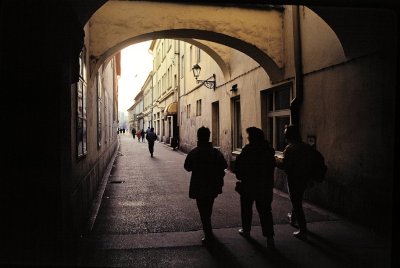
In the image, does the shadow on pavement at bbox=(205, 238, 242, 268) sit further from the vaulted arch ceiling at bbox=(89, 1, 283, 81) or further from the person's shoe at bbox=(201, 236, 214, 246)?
the vaulted arch ceiling at bbox=(89, 1, 283, 81)

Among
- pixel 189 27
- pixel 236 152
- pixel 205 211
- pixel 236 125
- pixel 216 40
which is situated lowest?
pixel 205 211

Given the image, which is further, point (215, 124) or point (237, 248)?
point (215, 124)

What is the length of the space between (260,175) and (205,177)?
2.49 feet

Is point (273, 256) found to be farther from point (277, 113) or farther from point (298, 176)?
point (277, 113)

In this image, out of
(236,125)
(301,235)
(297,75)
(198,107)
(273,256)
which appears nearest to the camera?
(273,256)

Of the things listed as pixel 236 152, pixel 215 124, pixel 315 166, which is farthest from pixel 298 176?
pixel 215 124

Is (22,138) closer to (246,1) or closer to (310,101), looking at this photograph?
(246,1)

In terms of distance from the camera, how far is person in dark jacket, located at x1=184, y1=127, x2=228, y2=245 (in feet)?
17.3

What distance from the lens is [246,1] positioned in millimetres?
3068

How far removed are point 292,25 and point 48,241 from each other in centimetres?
740

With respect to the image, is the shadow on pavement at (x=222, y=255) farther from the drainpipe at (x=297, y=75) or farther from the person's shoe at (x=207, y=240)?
the drainpipe at (x=297, y=75)

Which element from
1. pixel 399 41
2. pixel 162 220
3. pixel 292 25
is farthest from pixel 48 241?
pixel 292 25

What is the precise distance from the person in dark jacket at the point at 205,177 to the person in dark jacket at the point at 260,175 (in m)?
0.35

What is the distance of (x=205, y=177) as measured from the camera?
17.4 ft
